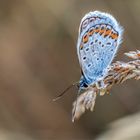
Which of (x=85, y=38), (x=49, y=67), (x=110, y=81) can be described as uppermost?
(x=49, y=67)

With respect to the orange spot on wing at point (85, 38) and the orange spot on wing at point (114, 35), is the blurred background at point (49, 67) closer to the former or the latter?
the orange spot on wing at point (85, 38)

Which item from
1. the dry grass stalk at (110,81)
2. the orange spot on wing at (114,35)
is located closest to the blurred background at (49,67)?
the orange spot on wing at (114,35)

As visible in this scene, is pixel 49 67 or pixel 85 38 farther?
pixel 49 67

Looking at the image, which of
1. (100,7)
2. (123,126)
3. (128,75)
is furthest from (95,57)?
(100,7)

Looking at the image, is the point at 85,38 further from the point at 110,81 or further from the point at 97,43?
the point at 110,81

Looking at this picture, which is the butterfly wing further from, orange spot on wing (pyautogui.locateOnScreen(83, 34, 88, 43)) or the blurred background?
the blurred background

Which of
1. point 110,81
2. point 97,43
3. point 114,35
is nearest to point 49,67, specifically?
point 97,43

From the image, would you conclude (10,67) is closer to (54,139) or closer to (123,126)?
(54,139)
